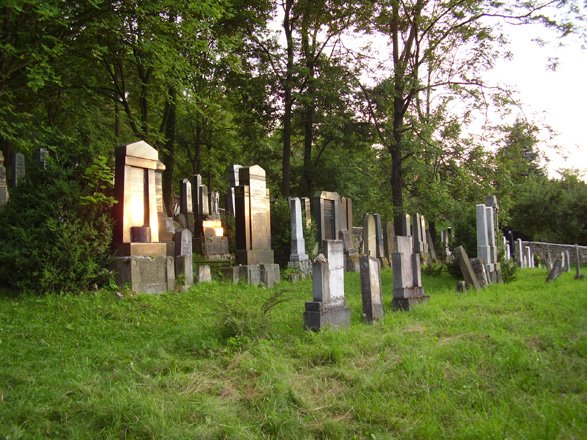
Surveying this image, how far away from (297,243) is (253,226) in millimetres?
1816

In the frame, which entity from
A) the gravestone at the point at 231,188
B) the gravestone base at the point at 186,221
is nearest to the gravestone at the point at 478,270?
the gravestone at the point at 231,188

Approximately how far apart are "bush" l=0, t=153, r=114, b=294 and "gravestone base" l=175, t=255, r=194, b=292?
1558 mm

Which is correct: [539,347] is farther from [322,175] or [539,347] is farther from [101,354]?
[322,175]

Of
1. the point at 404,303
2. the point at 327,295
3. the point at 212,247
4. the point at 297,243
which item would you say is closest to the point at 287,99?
the point at 212,247

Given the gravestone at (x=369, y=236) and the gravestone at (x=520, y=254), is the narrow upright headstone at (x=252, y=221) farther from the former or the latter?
the gravestone at (x=520, y=254)

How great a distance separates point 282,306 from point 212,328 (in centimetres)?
222

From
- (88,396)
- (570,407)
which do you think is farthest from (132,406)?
(570,407)

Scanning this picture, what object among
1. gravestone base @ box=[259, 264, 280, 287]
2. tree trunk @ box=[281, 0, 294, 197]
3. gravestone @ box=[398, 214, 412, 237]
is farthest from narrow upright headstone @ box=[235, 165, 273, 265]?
gravestone @ box=[398, 214, 412, 237]

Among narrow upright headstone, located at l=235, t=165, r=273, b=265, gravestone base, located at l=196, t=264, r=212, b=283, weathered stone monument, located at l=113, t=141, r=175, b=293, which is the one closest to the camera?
weathered stone monument, located at l=113, t=141, r=175, b=293

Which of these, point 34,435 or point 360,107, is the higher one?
point 360,107

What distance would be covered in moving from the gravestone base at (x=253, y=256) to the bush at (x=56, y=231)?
3.64 m

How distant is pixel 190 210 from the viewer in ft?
57.5

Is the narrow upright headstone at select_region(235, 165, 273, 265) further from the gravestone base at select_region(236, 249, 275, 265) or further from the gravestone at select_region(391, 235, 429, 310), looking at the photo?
the gravestone at select_region(391, 235, 429, 310)

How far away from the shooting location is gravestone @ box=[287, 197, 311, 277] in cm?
1324
